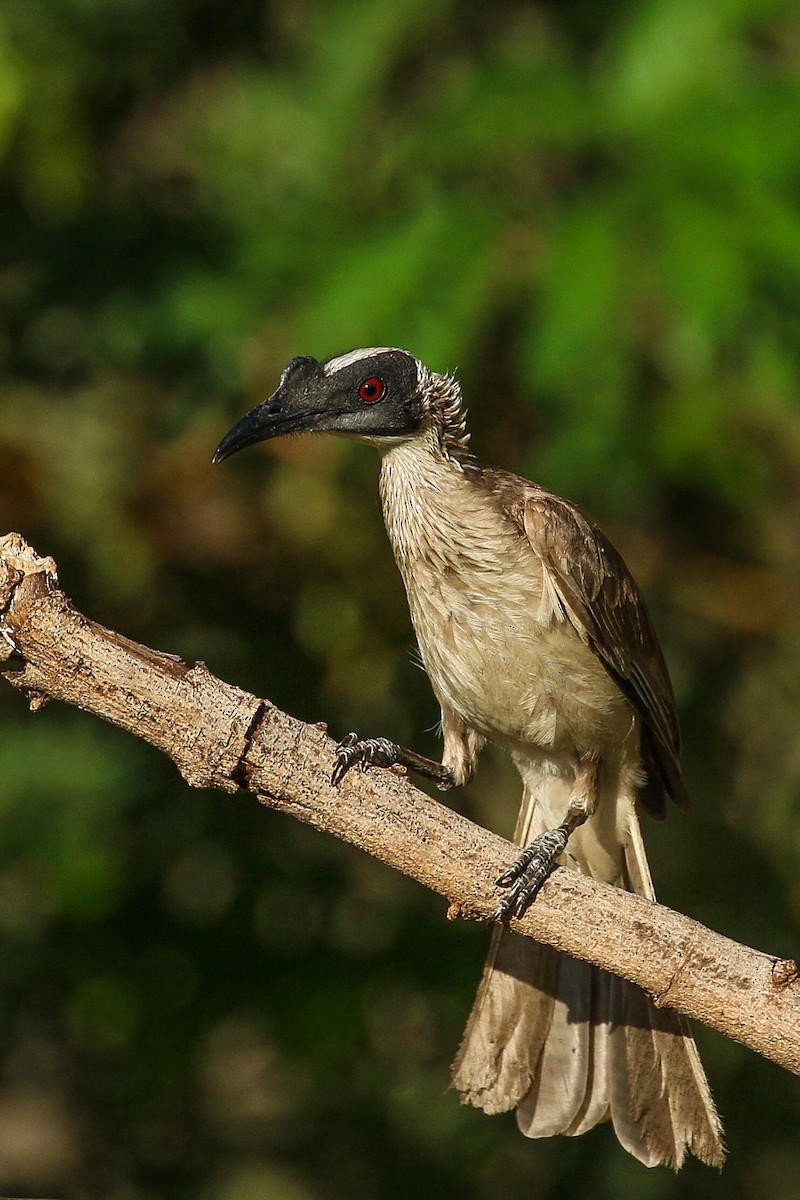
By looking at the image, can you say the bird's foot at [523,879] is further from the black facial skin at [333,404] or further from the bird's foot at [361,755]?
the black facial skin at [333,404]

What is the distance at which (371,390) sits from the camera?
4590 mm

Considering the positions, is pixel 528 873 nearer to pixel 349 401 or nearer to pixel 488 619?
pixel 488 619

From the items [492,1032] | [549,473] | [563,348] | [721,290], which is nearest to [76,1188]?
[492,1032]

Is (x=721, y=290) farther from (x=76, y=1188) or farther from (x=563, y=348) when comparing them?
(x=76, y=1188)

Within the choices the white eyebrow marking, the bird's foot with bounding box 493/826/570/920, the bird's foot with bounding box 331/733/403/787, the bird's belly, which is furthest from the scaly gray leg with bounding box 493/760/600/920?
the white eyebrow marking

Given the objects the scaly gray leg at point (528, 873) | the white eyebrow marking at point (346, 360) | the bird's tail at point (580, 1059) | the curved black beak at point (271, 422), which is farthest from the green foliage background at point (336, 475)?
the scaly gray leg at point (528, 873)

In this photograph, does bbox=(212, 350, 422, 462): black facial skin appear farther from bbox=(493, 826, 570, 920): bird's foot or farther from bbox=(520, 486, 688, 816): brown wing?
bbox=(493, 826, 570, 920): bird's foot

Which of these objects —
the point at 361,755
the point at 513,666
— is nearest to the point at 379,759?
the point at 361,755

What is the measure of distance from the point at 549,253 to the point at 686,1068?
2.45m

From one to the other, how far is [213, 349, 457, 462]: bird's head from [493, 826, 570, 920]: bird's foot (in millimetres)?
1436

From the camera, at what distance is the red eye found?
4555mm

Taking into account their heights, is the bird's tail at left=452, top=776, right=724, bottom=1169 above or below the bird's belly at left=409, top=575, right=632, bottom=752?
below

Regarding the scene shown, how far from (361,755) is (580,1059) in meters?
1.37

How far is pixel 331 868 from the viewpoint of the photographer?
587cm
